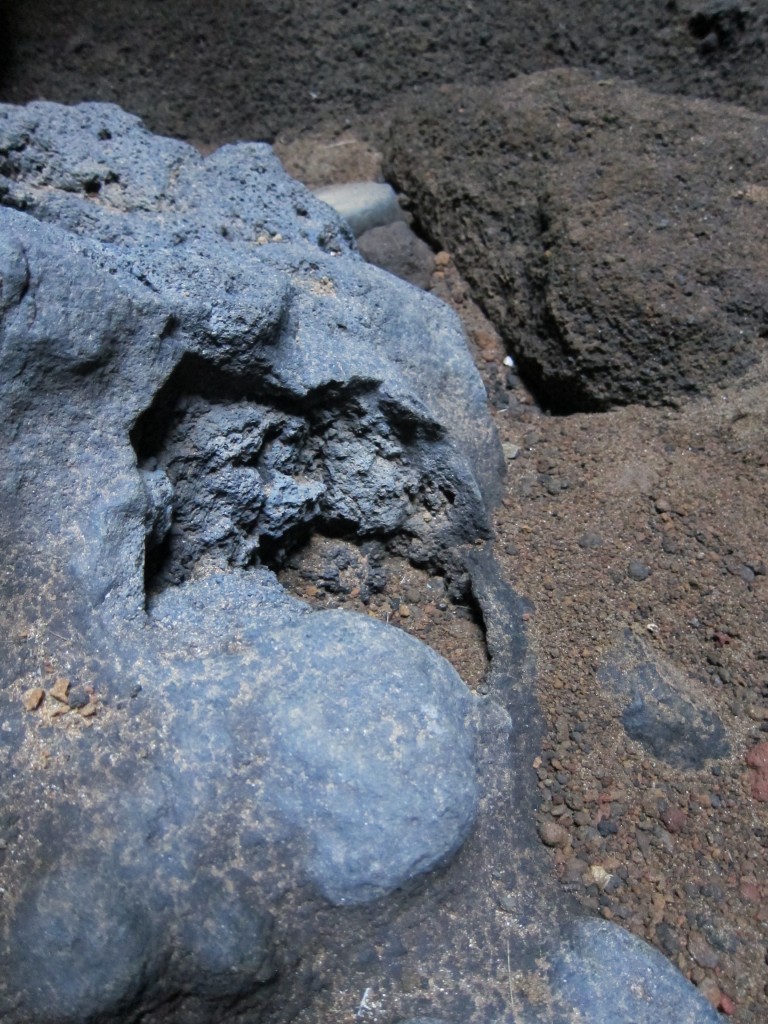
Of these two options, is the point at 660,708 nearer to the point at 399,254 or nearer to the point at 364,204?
the point at 399,254

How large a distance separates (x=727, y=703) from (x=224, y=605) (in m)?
0.91

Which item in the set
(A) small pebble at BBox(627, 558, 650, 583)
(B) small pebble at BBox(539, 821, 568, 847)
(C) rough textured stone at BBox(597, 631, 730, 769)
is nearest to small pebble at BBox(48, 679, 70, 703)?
(B) small pebble at BBox(539, 821, 568, 847)

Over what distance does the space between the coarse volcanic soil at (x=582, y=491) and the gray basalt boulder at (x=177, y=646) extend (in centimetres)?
27

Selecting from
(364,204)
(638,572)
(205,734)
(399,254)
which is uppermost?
(364,204)

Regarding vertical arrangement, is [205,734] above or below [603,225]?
below

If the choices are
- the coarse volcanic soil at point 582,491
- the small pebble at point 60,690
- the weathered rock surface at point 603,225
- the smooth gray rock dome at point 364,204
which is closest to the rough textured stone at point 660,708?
the coarse volcanic soil at point 582,491

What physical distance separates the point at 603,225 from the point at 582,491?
67 centimetres

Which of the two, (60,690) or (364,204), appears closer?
(60,690)

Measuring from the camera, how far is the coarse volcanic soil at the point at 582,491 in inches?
60.5

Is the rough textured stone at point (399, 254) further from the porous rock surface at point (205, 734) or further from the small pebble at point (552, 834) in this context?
the small pebble at point (552, 834)

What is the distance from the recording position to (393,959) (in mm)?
1365

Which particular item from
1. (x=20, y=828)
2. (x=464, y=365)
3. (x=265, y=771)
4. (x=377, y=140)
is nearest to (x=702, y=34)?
(x=377, y=140)

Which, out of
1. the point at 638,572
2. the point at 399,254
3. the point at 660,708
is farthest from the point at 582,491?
the point at 399,254

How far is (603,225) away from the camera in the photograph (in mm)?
2250
